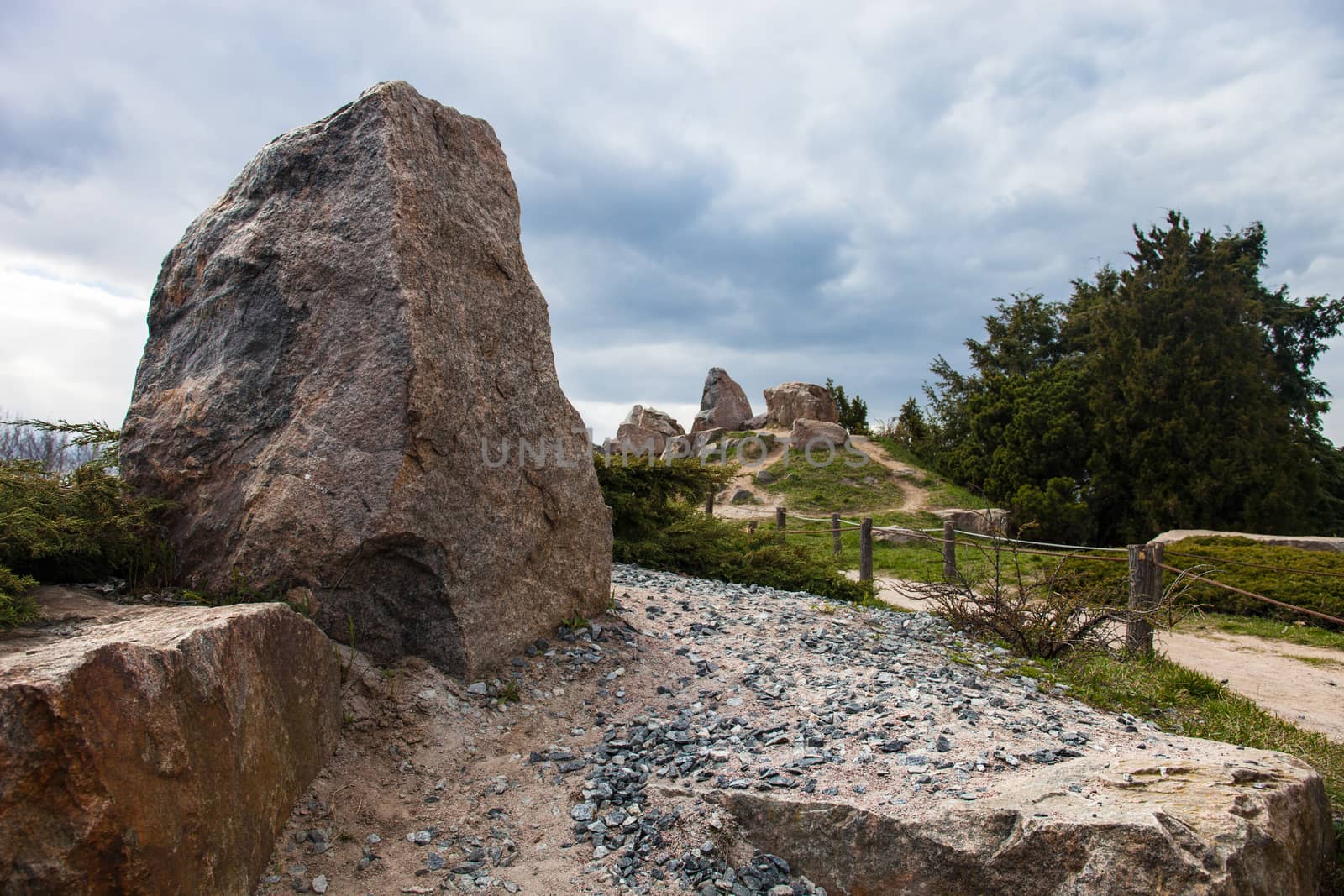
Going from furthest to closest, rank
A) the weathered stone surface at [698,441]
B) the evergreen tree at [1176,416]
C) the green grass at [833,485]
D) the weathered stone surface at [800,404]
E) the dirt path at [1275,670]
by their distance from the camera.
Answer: the weathered stone surface at [800,404] < the weathered stone surface at [698,441] < the green grass at [833,485] < the evergreen tree at [1176,416] < the dirt path at [1275,670]

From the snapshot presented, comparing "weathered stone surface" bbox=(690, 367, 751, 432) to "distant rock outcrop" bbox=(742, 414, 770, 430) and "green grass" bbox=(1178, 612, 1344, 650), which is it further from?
"green grass" bbox=(1178, 612, 1344, 650)

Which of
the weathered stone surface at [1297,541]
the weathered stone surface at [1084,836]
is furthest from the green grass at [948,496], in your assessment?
the weathered stone surface at [1084,836]

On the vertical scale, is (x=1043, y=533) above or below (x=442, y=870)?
above

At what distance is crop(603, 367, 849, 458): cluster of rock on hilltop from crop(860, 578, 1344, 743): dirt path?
60.5 feet

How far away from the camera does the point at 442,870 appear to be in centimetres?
360

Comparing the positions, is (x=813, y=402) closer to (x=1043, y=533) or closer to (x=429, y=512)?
(x=1043, y=533)

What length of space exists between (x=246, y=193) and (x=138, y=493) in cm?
202

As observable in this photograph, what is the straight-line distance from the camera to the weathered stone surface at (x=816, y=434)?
28344mm

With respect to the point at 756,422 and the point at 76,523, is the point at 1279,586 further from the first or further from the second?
the point at 756,422

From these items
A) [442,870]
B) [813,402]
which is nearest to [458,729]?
[442,870]

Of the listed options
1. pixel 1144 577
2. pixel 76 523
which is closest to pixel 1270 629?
pixel 1144 577

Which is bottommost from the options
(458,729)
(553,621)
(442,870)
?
(442,870)

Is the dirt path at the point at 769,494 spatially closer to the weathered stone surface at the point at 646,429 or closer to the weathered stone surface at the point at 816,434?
the weathered stone surface at the point at 816,434

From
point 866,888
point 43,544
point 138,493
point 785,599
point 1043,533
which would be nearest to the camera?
point 866,888
